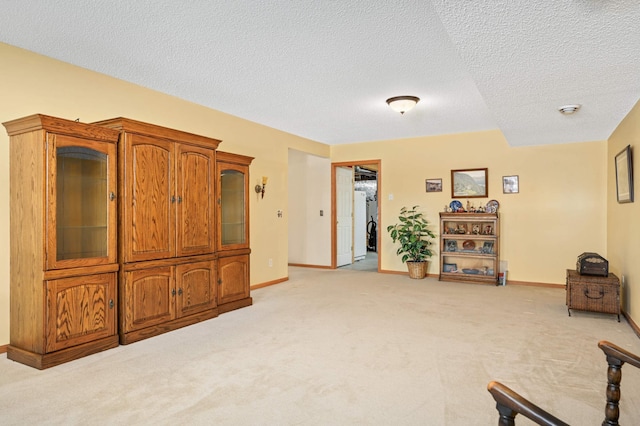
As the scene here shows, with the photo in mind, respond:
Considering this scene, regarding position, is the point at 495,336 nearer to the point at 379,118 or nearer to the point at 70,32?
the point at 379,118

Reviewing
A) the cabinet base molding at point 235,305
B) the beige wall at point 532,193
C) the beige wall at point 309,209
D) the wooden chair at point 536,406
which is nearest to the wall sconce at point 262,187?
the cabinet base molding at point 235,305

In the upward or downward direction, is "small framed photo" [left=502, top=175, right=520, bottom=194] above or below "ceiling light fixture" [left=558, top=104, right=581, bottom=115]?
below

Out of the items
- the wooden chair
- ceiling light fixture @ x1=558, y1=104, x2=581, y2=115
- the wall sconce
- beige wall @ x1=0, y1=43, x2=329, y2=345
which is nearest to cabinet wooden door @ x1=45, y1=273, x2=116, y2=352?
beige wall @ x1=0, y1=43, x2=329, y2=345

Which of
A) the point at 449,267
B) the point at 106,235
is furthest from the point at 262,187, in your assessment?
the point at 449,267

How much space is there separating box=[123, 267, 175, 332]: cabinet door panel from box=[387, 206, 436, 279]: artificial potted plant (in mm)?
4294

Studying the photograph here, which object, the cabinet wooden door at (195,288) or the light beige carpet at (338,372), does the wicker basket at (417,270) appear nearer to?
the light beige carpet at (338,372)

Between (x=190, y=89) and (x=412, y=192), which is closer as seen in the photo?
(x=190, y=89)

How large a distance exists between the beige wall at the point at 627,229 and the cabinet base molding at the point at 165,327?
166 inches

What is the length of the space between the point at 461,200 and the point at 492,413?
5070mm

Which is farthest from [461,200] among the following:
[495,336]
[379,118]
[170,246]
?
[170,246]

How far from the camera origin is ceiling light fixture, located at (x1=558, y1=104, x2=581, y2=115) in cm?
398

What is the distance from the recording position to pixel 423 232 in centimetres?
725

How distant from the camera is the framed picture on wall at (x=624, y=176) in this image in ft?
13.8

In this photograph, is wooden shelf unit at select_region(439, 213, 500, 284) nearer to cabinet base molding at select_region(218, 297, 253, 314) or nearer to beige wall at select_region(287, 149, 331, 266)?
beige wall at select_region(287, 149, 331, 266)
